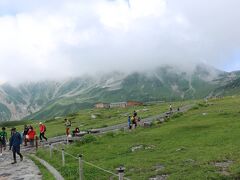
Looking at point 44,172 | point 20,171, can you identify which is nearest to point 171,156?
point 44,172

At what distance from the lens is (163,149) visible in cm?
→ 3981

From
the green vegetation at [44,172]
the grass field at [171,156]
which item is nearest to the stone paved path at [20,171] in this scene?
the green vegetation at [44,172]

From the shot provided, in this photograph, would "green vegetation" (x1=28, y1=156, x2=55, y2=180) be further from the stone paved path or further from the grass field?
the grass field

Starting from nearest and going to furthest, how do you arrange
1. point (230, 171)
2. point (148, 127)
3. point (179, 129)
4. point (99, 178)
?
1. point (230, 171)
2. point (99, 178)
3. point (179, 129)
4. point (148, 127)

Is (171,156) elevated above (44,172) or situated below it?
above

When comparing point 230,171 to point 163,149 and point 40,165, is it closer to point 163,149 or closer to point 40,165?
point 163,149

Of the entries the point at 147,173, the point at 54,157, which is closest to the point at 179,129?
the point at 54,157

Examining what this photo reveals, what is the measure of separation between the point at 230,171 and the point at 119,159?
12222mm

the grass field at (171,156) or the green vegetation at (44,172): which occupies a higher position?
the grass field at (171,156)

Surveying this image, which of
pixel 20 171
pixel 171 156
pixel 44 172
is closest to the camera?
pixel 44 172

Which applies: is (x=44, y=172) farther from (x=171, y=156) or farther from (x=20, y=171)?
(x=171, y=156)

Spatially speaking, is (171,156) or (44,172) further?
(171,156)

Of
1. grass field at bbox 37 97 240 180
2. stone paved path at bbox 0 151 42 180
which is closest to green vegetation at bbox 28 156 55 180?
stone paved path at bbox 0 151 42 180

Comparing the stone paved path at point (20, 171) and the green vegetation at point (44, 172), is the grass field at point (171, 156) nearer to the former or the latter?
the green vegetation at point (44, 172)
